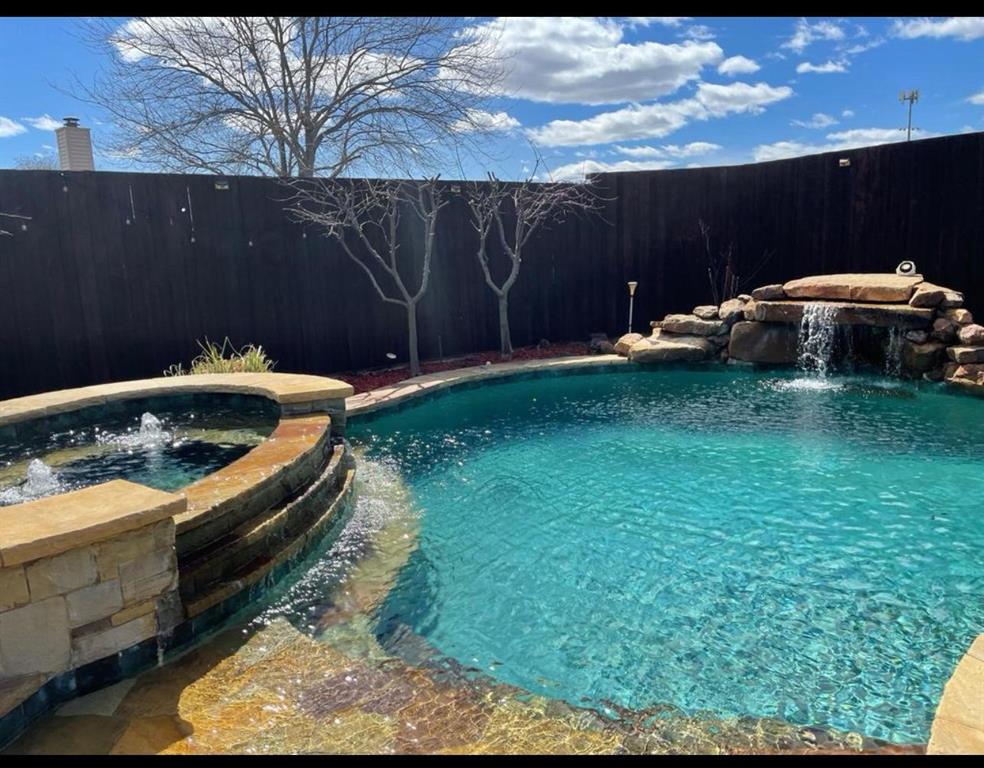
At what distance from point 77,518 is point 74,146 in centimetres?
1032

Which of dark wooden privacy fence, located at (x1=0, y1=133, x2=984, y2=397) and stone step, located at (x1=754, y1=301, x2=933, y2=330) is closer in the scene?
dark wooden privacy fence, located at (x1=0, y1=133, x2=984, y2=397)

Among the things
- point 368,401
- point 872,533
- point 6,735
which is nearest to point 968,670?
point 872,533

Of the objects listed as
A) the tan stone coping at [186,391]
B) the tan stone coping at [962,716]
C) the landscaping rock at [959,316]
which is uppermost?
the landscaping rock at [959,316]

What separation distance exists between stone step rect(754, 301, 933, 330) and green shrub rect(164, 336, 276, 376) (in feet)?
21.2

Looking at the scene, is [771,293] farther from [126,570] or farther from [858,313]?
[126,570]

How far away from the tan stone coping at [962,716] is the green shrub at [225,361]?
249 inches

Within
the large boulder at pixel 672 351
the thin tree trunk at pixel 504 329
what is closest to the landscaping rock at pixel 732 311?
the large boulder at pixel 672 351

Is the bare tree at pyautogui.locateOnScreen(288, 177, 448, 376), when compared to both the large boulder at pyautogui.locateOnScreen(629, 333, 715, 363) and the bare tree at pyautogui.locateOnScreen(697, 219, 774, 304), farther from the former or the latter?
the bare tree at pyautogui.locateOnScreen(697, 219, 774, 304)

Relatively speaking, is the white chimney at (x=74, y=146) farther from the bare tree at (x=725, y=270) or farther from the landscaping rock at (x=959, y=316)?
the landscaping rock at (x=959, y=316)

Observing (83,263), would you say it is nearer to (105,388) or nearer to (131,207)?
(131,207)

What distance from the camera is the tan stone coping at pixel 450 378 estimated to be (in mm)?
6953

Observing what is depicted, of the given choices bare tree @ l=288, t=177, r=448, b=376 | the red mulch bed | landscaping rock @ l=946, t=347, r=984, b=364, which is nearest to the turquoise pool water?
landscaping rock @ l=946, t=347, r=984, b=364

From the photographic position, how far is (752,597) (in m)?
3.15

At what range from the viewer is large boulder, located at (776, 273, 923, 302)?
827cm
